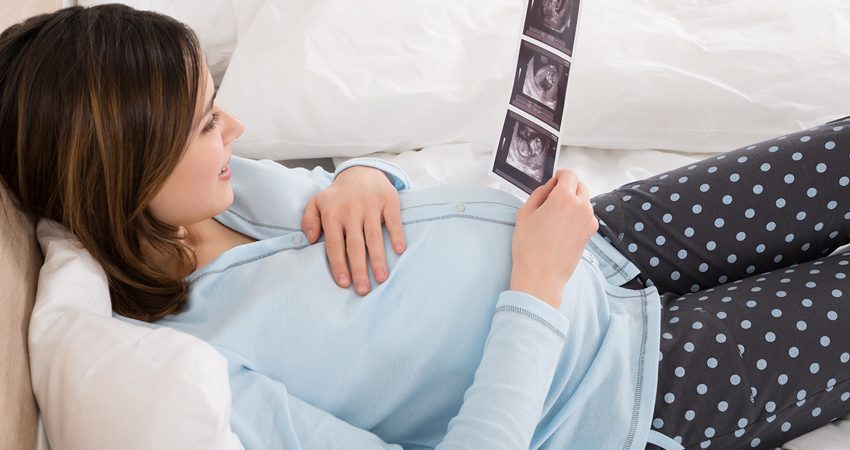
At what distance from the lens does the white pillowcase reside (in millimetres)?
1625

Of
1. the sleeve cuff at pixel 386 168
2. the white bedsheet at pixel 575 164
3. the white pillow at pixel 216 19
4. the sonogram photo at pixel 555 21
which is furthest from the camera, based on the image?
the white pillow at pixel 216 19

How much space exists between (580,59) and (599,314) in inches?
28.0

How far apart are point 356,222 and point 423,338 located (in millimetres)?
182

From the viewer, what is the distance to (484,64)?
1.71 meters

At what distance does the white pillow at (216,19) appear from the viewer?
1.98 metres

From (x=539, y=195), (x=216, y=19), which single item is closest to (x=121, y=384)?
(x=539, y=195)

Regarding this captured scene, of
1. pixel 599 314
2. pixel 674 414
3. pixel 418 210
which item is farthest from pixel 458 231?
pixel 674 414

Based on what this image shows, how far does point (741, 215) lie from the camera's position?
121 cm

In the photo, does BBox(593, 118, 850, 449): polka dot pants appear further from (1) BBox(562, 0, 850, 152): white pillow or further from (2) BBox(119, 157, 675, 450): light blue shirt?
(1) BBox(562, 0, 850, 152): white pillow

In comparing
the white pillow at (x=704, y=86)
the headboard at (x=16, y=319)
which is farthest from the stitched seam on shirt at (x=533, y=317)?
the white pillow at (x=704, y=86)

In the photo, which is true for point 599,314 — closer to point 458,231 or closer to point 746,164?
point 458,231

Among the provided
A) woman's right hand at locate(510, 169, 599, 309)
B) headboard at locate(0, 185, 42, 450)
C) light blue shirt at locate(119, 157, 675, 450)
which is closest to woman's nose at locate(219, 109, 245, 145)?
light blue shirt at locate(119, 157, 675, 450)

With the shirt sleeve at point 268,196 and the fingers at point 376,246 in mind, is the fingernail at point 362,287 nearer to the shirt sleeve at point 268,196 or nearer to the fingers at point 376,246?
the fingers at point 376,246

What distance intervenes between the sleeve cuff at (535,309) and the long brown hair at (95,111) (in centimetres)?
41
